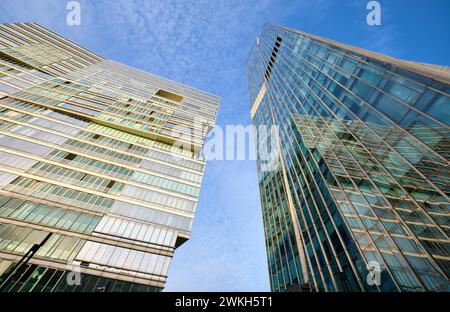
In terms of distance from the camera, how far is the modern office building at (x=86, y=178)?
1881cm

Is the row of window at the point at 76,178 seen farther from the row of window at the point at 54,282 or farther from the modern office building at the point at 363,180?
the modern office building at the point at 363,180

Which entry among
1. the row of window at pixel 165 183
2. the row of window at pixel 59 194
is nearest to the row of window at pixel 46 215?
the row of window at pixel 59 194

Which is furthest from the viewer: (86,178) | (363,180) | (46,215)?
(86,178)

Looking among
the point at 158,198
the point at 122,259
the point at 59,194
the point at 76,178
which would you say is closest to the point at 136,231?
the point at 122,259

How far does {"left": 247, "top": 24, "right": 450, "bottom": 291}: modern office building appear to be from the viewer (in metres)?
13.8

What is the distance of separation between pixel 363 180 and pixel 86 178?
102 ft

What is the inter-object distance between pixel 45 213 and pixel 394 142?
107 ft

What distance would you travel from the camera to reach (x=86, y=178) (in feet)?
88.5

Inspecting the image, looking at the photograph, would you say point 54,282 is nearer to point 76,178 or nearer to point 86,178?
point 76,178

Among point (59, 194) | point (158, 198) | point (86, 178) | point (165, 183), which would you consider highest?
point (165, 183)

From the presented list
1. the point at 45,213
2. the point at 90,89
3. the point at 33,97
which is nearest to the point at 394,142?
the point at 45,213

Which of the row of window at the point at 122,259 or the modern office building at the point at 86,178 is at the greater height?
the modern office building at the point at 86,178

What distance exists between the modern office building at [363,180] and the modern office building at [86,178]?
46.9ft
